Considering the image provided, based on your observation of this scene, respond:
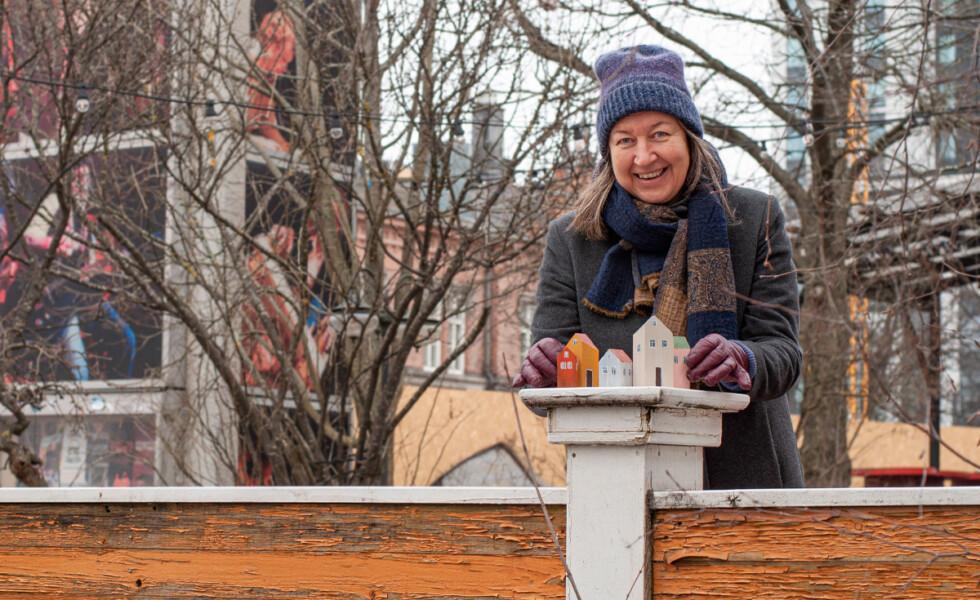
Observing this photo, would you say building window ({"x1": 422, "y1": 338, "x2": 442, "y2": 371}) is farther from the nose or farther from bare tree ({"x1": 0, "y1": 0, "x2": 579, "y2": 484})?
the nose

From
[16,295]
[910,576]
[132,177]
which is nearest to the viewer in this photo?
[910,576]

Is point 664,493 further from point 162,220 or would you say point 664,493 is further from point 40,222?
point 40,222

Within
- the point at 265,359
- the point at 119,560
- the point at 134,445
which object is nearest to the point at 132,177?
the point at 265,359

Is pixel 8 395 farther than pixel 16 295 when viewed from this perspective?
No

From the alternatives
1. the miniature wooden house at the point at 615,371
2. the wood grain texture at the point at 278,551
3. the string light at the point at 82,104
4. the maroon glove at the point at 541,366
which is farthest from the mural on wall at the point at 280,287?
the miniature wooden house at the point at 615,371

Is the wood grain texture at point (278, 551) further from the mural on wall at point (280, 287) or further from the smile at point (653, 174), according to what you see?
the mural on wall at point (280, 287)

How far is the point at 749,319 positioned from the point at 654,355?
1.36 feet

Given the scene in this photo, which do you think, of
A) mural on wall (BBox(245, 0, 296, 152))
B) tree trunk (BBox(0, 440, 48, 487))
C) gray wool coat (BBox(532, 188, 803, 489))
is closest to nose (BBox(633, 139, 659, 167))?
gray wool coat (BBox(532, 188, 803, 489))

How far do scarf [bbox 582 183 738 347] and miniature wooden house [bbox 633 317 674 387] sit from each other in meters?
0.18

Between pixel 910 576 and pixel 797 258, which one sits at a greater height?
pixel 797 258

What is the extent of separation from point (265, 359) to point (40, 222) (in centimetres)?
396

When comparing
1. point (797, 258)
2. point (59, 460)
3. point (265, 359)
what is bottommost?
point (59, 460)

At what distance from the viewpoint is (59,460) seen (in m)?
15.2

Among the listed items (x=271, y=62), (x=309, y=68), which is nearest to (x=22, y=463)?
(x=309, y=68)
